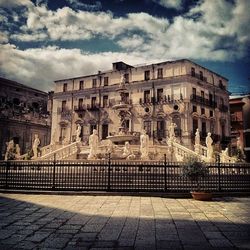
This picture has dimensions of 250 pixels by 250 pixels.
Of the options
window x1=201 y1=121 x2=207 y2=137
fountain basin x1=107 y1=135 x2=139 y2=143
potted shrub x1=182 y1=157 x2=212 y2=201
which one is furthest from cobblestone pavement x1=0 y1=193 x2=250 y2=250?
window x1=201 y1=121 x2=207 y2=137

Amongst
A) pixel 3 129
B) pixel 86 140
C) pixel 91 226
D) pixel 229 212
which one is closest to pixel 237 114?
pixel 86 140

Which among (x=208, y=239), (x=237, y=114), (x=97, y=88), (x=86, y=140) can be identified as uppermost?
(x=97, y=88)

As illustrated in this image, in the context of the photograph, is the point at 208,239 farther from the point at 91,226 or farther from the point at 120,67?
the point at 120,67

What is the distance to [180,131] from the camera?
36.8 meters

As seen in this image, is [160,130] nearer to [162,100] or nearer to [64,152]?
[162,100]

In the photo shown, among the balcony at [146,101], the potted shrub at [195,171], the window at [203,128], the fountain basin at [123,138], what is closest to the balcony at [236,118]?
the window at [203,128]

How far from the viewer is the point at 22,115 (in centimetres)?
4047

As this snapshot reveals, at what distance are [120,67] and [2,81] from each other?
61.5 ft

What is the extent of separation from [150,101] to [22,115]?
19.2 m

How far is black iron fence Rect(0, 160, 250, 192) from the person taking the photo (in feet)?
36.2

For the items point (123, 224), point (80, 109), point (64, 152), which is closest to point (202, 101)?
point (80, 109)

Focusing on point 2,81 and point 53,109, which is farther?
point 53,109

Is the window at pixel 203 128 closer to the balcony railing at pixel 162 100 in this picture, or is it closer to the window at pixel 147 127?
the balcony railing at pixel 162 100

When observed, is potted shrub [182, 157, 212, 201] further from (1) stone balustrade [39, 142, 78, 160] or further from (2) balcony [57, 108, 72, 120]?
(2) balcony [57, 108, 72, 120]
